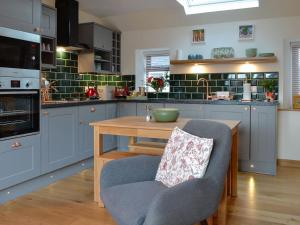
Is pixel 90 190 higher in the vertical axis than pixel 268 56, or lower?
lower

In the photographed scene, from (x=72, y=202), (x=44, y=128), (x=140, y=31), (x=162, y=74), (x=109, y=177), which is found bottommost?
(x=72, y=202)

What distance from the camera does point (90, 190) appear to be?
3.29 meters

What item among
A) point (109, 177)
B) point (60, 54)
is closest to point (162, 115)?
point (109, 177)

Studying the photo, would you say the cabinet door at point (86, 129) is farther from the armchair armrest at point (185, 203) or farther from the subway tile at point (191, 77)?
the armchair armrest at point (185, 203)

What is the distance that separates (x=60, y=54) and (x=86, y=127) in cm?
113

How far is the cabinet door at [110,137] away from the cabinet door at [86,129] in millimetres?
294

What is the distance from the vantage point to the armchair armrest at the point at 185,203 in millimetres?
1554

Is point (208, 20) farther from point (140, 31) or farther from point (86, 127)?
point (86, 127)

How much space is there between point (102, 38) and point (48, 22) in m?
1.21

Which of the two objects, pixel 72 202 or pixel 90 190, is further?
pixel 90 190

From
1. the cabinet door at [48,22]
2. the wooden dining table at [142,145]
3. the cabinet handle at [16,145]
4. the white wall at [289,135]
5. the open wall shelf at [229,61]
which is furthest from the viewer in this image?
the open wall shelf at [229,61]

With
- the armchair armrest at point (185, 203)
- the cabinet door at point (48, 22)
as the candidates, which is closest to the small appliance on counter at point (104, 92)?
the cabinet door at point (48, 22)

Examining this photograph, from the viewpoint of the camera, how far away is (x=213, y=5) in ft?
14.9

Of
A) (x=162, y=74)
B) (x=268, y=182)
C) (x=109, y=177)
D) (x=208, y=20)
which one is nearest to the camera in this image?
Answer: (x=109, y=177)
